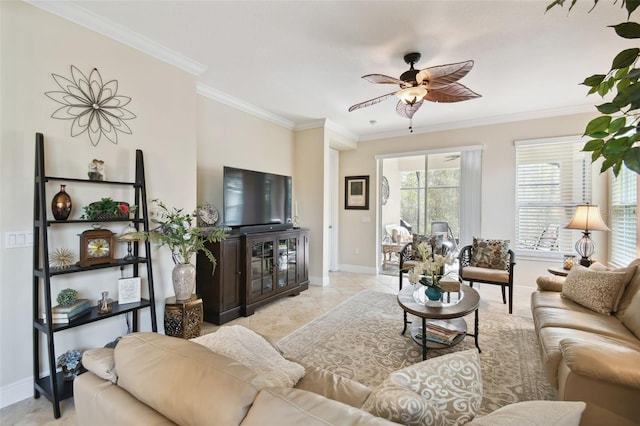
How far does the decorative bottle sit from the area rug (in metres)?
1.90

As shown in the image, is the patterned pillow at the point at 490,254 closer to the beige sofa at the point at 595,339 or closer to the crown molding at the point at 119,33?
the beige sofa at the point at 595,339

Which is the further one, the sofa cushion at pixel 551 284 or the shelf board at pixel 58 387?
the sofa cushion at pixel 551 284

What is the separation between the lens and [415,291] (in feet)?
9.73

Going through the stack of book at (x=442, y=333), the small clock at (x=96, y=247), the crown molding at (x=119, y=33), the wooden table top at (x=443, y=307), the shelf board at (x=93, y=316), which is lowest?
the stack of book at (x=442, y=333)

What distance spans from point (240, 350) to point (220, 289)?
2077 mm

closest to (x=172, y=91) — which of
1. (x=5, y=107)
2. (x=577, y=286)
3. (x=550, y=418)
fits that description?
(x=5, y=107)

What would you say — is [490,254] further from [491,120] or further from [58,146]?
[58,146]

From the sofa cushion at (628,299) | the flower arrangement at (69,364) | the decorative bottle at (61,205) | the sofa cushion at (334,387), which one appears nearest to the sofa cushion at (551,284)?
the sofa cushion at (628,299)

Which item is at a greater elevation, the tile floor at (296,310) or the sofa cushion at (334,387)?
the sofa cushion at (334,387)

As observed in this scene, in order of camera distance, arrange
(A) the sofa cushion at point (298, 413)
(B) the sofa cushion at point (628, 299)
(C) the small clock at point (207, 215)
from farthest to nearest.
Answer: (C) the small clock at point (207, 215)
(B) the sofa cushion at point (628, 299)
(A) the sofa cushion at point (298, 413)

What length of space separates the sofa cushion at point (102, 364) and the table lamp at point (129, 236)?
1.40 metres

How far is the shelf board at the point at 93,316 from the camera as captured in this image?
200 cm

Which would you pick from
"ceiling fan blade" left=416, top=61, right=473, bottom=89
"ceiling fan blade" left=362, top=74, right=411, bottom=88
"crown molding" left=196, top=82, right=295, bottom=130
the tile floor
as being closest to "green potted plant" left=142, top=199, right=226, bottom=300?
the tile floor

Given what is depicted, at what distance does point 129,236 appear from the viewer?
7.73ft
